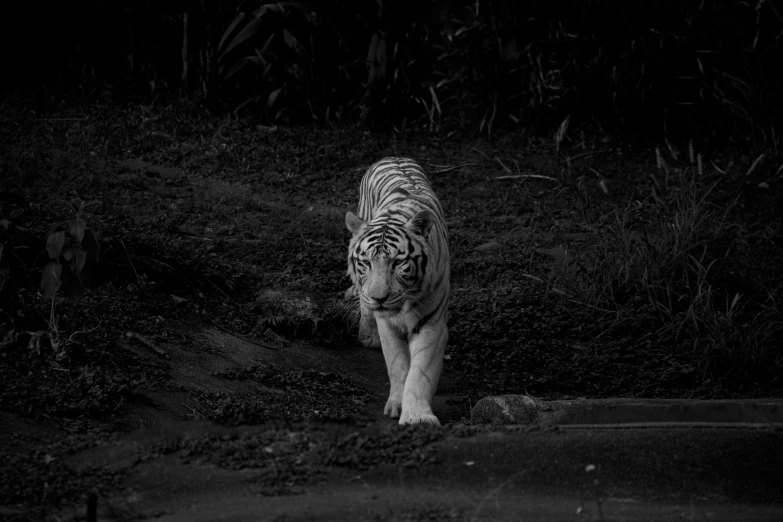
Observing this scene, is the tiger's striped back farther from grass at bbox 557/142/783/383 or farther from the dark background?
the dark background

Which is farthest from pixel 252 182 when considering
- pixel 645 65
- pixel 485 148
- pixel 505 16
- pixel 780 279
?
pixel 780 279

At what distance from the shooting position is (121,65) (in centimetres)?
1010

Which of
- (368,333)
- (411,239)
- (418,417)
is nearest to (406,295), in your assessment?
(411,239)

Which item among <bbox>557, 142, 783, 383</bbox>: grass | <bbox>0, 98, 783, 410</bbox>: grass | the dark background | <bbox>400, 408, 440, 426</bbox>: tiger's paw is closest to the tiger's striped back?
<bbox>400, 408, 440, 426</bbox>: tiger's paw

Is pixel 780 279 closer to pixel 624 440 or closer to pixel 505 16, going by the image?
pixel 624 440

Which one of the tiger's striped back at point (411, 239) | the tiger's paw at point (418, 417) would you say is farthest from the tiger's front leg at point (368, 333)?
the tiger's paw at point (418, 417)

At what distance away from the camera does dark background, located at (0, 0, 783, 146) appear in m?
9.00

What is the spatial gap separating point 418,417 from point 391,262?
0.83 m

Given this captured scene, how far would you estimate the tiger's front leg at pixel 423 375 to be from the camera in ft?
14.8

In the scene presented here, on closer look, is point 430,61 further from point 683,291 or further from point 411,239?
point 411,239

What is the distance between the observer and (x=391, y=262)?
488cm

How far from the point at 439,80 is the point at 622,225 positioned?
3.81 m

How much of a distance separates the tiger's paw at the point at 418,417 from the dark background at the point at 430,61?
5.32 m

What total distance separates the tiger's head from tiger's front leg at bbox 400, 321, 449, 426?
19cm
